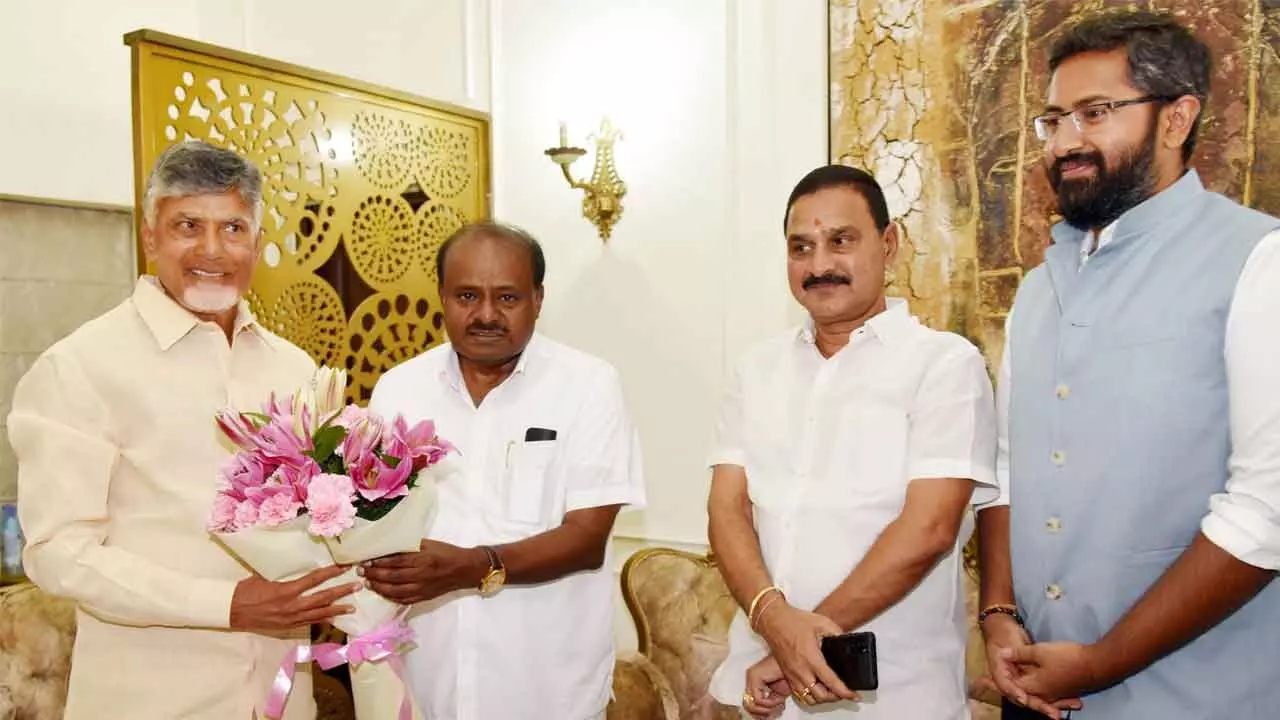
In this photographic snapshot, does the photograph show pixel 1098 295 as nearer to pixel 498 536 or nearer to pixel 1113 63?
pixel 1113 63

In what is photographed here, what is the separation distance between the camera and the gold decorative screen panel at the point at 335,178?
351cm

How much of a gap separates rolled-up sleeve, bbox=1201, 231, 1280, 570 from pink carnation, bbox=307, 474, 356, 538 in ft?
4.67

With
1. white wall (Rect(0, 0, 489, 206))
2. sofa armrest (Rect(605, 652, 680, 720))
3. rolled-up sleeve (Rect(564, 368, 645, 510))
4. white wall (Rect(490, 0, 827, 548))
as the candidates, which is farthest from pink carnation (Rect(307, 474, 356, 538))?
white wall (Rect(0, 0, 489, 206))

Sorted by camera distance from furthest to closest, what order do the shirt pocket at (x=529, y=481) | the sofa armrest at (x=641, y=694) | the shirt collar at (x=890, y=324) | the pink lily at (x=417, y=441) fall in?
the sofa armrest at (x=641, y=694), the shirt pocket at (x=529, y=481), the shirt collar at (x=890, y=324), the pink lily at (x=417, y=441)

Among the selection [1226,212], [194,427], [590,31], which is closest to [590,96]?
[590,31]

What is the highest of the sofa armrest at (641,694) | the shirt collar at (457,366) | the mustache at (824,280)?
the mustache at (824,280)

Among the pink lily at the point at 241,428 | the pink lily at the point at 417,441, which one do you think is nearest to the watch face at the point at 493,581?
the pink lily at the point at 417,441

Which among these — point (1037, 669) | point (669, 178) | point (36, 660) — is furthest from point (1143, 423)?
point (36, 660)

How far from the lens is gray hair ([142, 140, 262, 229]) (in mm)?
2182

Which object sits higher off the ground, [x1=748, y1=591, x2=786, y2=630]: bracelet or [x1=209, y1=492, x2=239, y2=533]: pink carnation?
[x1=209, y1=492, x2=239, y2=533]: pink carnation

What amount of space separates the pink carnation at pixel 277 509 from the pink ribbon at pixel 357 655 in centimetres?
30

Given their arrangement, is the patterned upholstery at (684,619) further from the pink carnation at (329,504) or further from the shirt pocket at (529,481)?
the pink carnation at (329,504)

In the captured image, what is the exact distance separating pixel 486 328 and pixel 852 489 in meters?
0.89

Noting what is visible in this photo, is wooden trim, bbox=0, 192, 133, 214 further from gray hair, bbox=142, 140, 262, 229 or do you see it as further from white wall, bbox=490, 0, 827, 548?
gray hair, bbox=142, 140, 262, 229
